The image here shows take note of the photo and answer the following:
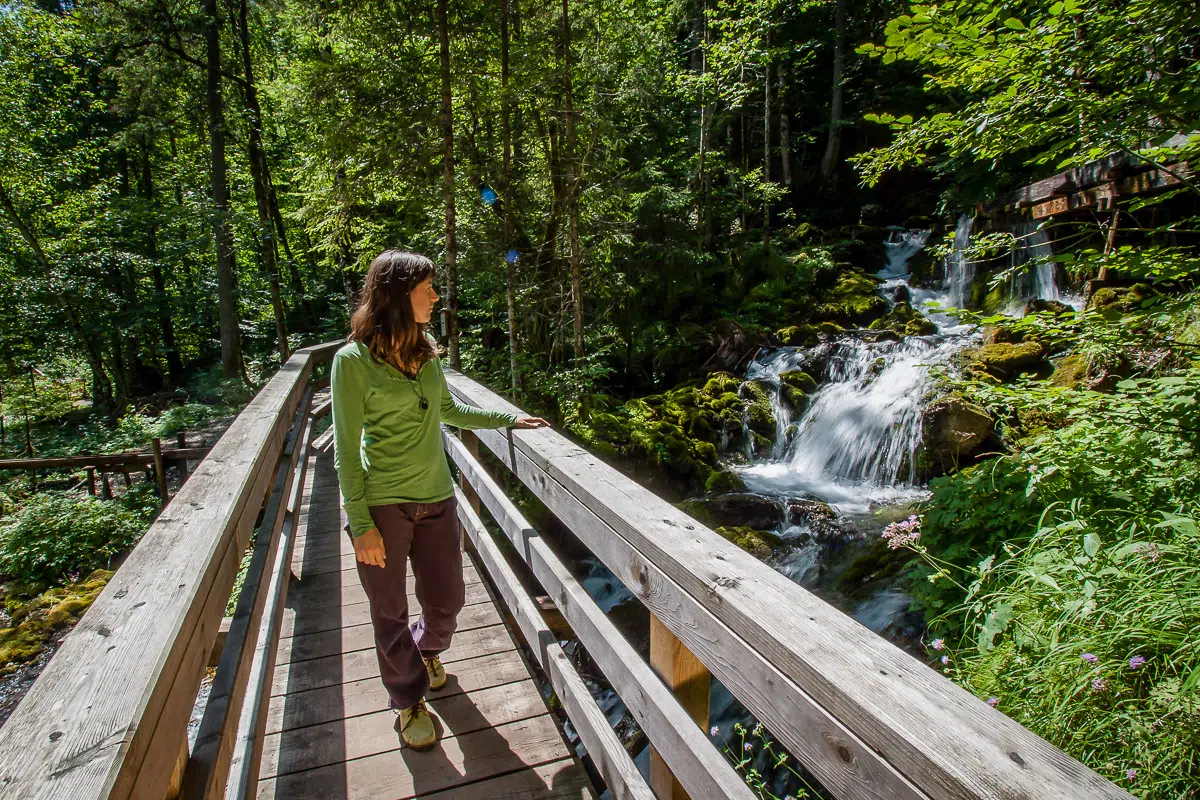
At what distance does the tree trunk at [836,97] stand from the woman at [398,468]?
2133 centimetres

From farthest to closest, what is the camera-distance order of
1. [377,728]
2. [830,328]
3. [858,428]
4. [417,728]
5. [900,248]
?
[900,248], [830,328], [858,428], [377,728], [417,728]

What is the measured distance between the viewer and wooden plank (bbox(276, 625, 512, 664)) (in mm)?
3189

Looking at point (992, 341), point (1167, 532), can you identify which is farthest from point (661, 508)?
point (992, 341)

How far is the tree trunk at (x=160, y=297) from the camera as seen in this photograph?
17.6m

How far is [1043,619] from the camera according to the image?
3121mm

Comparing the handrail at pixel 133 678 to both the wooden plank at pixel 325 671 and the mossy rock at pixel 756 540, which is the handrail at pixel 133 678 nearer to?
the wooden plank at pixel 325 671

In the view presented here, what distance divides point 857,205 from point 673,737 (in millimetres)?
22237

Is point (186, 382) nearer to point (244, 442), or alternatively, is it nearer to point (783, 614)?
point (244, 442)

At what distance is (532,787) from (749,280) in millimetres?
15668

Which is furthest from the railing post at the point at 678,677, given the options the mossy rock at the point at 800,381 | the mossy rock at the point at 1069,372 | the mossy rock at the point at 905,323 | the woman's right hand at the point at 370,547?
the mossy rock at the point at 905,323

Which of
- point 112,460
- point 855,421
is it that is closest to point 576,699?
point 855,421

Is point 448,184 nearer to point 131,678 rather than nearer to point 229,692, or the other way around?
point 229,692

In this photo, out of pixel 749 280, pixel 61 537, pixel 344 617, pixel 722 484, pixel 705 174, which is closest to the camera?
pixel 344 617

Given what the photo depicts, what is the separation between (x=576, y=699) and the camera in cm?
213
